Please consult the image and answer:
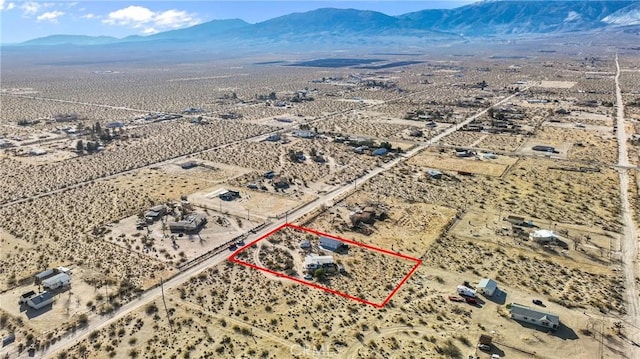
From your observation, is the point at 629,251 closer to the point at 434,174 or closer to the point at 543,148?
the point at 434,174

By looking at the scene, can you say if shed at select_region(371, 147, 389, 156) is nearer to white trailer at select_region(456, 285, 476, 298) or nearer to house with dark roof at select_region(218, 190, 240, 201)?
house with dark roof at select_region(218, 190, 240, 201)

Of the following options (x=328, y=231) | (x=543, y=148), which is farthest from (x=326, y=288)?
(x=543, y=148)

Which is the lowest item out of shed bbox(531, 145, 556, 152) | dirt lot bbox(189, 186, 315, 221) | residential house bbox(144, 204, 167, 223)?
shed bbox(531, 145, 556, 152)

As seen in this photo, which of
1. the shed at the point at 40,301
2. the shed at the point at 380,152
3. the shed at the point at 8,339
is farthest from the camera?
the shed at the point at 380,152

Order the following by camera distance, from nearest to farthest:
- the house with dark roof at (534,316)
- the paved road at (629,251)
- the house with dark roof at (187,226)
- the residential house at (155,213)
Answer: the house with dark roof at (534,316) < the paved road at (629,251) < the house with dark roof at (187,226) < the residential house at (155,213)

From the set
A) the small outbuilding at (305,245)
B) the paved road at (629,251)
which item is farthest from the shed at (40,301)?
the paved road at (629,251)

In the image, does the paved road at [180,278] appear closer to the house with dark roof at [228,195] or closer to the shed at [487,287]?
the house with dark roof at [228,195]

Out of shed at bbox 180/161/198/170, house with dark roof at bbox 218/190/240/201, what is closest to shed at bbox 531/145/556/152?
house with dark roof at bbox 218/190/240/201
